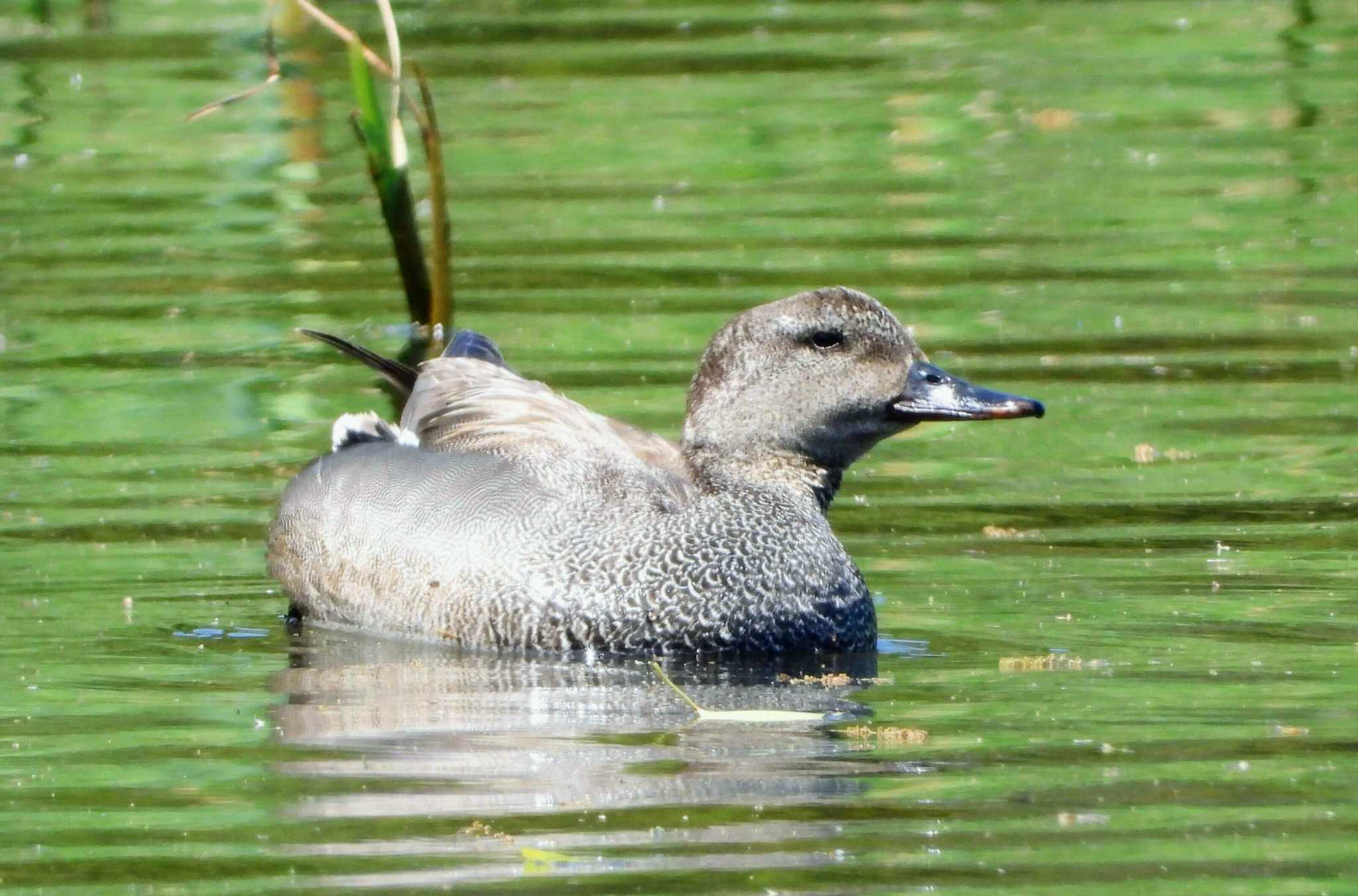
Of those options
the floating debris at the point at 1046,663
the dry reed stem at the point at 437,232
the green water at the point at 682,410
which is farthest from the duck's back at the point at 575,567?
the dry reed stem at the point at 437,232

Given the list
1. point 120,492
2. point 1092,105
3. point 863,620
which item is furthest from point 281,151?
point 863,620

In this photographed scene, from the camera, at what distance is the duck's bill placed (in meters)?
7.18

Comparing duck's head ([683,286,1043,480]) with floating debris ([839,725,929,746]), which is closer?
floating debris ([839,725,929,746])

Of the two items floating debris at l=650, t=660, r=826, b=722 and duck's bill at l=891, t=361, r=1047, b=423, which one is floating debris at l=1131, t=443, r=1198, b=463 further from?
floating debris at l=650, t=660, r=826, b=722

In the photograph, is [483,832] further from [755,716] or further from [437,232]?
[437,232]

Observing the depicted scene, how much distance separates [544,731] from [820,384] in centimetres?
157

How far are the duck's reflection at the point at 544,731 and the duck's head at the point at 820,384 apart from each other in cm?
72

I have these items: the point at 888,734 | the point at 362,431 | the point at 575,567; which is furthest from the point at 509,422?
the point at 888,734

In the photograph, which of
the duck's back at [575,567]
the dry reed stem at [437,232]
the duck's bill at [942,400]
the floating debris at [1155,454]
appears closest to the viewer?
the duck's back at [575,567]

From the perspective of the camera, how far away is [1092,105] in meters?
13.8

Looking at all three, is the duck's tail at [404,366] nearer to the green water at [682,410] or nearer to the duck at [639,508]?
the duck at [639,508]

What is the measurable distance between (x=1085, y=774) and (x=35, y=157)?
30.1ft

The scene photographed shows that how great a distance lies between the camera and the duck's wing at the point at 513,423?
7402mm

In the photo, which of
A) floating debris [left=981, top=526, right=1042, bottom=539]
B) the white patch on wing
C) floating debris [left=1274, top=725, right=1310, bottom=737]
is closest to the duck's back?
the white patch on wing
